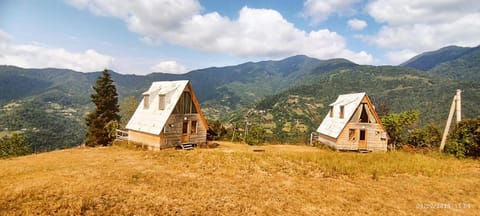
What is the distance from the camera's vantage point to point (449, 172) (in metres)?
18.1

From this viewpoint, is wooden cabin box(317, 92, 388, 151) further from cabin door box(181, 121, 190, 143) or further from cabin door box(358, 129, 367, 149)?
cabin door box(181, 121, 190, 143)

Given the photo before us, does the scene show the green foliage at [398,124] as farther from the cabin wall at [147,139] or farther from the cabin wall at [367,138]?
the cabin wall at [147,139]

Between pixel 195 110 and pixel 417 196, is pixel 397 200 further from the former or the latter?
pixel 195 110

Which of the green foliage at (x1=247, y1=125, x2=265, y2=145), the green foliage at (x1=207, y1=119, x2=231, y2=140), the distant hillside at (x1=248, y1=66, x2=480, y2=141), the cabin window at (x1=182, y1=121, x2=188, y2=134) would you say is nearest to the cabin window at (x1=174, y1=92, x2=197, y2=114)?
the cabin window at (x1=182, y1=121, x2=188, y2=134)

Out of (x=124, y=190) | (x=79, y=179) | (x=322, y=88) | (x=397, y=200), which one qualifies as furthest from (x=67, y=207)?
(x=322, y=88)

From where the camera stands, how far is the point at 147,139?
1017 inches

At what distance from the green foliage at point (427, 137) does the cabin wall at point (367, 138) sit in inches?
150

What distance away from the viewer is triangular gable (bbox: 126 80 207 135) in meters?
25.5

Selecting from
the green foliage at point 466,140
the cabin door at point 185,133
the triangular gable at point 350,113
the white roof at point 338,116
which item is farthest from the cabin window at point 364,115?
the cabin door at point 185,133

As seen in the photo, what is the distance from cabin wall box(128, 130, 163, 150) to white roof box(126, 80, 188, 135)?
43cm

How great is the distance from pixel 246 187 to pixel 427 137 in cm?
2653

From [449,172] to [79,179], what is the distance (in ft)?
77.7

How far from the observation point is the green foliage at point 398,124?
31.1m

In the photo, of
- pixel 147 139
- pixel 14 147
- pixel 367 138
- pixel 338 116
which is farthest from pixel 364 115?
pixel 14 147
